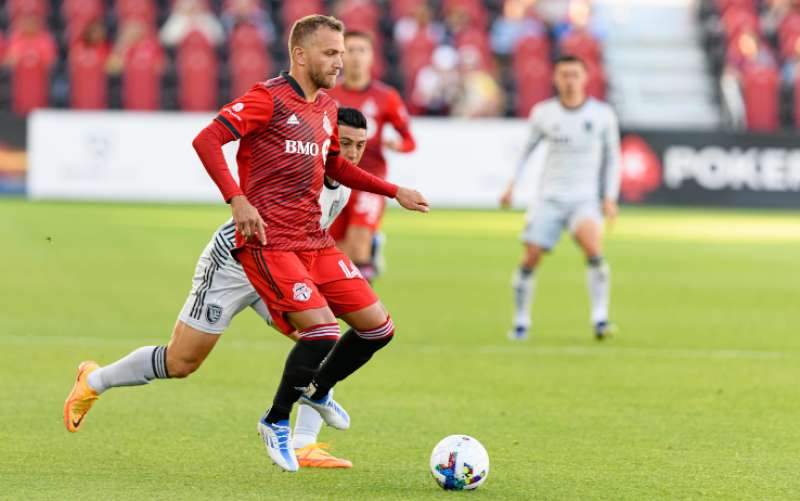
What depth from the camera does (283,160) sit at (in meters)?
6.68

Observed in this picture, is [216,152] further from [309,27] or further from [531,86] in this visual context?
[531,86]

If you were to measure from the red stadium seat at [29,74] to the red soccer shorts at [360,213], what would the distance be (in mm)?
Result: 16703

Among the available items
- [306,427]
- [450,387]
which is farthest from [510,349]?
[306,427]

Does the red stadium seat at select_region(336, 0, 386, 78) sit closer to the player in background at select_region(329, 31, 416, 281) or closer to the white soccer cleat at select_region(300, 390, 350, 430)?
the player in background at select_region(329, 31, 416, 281)

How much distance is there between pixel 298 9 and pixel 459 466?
79.7 feet

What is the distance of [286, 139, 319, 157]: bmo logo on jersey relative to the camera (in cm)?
667

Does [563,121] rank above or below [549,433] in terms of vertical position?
above

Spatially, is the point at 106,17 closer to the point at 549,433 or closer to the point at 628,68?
the point at 628,68

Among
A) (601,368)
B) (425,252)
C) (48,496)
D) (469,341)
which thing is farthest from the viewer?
(425,252)

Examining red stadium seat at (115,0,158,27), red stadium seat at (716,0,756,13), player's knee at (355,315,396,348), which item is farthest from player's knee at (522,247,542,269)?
red stadium seat at (716,0,756,13)

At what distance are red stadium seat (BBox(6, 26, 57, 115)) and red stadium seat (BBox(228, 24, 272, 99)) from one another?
11.2ft

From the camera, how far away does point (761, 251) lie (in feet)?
65.7

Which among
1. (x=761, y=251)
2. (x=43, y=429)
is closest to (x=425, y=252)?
(x=761, y=251)

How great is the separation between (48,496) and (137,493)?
0.36m
